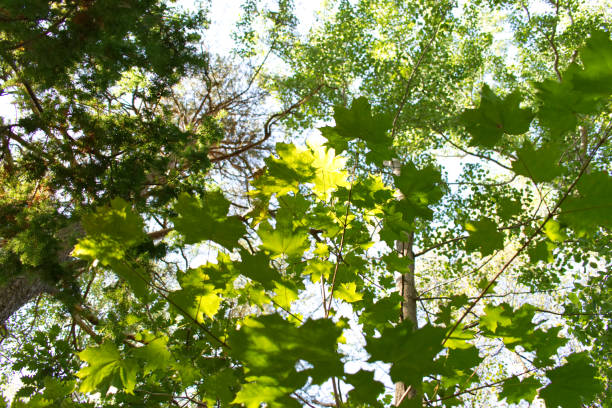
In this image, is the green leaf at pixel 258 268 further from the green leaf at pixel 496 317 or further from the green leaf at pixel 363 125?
the green leaf at pixel 496 317

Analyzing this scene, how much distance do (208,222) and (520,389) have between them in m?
0.97

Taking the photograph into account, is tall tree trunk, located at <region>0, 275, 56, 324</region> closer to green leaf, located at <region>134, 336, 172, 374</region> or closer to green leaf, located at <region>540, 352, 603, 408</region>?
green leaf, located at <region>134, 336, 172, 374</region>

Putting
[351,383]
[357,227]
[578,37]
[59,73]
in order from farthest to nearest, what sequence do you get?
[578,37] → [59,73] → [357,227] → [351,383]

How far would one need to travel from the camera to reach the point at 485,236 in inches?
36.3

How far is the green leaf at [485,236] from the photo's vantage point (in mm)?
912

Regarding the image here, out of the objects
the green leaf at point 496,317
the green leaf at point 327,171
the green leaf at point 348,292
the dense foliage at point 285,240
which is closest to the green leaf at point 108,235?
the dense foliage at point 285,240

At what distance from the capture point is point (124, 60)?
A: 351cm

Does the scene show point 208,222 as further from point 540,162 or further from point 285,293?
point 540,162

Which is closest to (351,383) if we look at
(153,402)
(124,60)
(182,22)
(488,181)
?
(153,402)

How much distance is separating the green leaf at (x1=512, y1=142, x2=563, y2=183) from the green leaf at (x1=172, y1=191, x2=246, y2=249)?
72 centimetres

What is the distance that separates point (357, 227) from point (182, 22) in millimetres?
4478

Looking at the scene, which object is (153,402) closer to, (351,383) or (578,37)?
(351,383)

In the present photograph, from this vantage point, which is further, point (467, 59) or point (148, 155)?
point (467, 59)

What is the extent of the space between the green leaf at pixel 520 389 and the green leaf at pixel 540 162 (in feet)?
1.81
